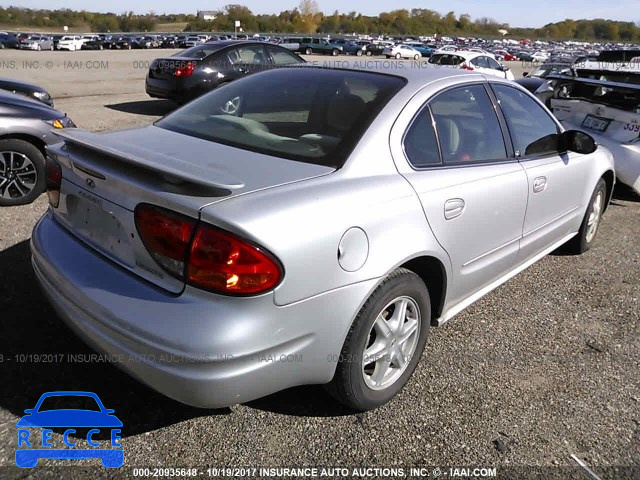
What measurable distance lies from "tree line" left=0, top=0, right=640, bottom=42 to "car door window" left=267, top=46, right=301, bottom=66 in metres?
93.1

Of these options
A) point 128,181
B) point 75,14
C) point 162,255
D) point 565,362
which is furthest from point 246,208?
point 75,14

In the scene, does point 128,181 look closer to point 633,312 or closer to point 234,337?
point 234,337

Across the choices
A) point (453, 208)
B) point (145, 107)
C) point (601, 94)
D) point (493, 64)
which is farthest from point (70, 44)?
point (453, 208)

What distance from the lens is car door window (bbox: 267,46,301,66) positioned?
38.1 feet

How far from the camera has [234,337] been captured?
2.01 metres

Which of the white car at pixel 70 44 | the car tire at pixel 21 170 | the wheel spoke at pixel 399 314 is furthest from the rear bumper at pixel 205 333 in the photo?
the white car at pixel 70 44

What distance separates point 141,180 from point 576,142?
301cm

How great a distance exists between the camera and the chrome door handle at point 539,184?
3556mm

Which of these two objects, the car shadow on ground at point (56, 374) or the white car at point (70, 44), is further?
the white car at point (70, 44)

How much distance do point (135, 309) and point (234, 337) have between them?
417 mm

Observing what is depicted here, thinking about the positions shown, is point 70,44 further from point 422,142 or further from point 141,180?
point 141,180

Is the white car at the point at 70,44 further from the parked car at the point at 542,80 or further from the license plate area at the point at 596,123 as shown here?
the license plate area at the point at 596,123

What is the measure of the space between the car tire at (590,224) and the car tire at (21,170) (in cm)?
481

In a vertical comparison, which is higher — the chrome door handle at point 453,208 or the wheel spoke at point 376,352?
the chrome door handle at point 453,208
